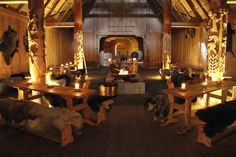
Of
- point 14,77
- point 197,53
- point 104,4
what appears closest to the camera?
point 14,77

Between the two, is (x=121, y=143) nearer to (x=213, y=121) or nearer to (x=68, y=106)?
(x=68, y=106)

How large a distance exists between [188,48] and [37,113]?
44.9 feet

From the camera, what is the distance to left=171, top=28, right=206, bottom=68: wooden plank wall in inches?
551

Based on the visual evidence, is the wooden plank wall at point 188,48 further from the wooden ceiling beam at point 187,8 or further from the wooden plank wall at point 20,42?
A: the wooden plank wall at point 20,42

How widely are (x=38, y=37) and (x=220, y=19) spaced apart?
18.0 ft

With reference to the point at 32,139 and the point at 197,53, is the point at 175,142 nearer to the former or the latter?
the point at 32,139

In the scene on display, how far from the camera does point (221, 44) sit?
6887 mm

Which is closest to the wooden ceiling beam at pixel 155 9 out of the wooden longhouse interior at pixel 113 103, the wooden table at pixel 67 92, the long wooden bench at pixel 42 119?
the wooden longhouse interior at pixel 113 103

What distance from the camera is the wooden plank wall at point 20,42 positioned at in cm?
938

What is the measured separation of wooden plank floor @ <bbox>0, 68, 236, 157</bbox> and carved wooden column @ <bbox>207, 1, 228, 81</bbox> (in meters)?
2.21

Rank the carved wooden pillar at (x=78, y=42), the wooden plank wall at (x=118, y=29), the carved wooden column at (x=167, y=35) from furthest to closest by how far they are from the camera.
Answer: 1. the wooden plank wall at (x=118, y=29)
2. the carved wooden column at (x=167, y=35)
3. the carved wooden pillar at (x=78, y=42)

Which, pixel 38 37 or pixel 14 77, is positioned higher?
pixel 38 37

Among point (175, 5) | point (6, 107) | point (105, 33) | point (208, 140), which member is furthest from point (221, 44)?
point (105, 33)

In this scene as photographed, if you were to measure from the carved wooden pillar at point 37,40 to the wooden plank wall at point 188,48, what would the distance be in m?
9.84
